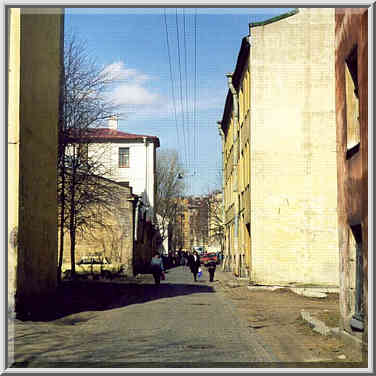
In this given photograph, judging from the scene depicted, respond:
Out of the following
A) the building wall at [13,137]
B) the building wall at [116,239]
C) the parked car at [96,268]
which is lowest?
the parked car at [96,268]

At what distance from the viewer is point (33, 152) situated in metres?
15.8

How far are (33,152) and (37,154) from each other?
0.56 metres

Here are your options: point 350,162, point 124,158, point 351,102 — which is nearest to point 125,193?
point 124,158

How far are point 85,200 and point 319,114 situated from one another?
1013cm

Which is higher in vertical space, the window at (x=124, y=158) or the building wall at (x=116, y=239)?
the window at (x=124, y=158)

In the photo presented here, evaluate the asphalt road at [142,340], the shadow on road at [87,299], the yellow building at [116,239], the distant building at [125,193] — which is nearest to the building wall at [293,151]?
the shadow on road at [87,299]

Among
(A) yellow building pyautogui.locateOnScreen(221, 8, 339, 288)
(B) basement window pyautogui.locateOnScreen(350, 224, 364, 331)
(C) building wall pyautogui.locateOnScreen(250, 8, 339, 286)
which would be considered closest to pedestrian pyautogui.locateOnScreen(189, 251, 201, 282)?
(A) yellow building pyautogui.locateOnScreen(221, 8, 339, 288)

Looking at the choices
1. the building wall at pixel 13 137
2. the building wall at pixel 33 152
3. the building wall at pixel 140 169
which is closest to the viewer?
the building wall at pixel 13 137

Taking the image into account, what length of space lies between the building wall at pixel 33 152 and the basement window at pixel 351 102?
5816 mm

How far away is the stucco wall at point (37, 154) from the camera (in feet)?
46.7

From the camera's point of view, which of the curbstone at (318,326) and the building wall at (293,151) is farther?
the building wall at (293,151)

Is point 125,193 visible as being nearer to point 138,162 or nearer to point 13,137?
point 138,162

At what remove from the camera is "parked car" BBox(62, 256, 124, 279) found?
33.5 meters

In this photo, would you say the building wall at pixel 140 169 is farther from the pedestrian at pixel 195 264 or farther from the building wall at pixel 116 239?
the pedestrian at pixel 195 264
